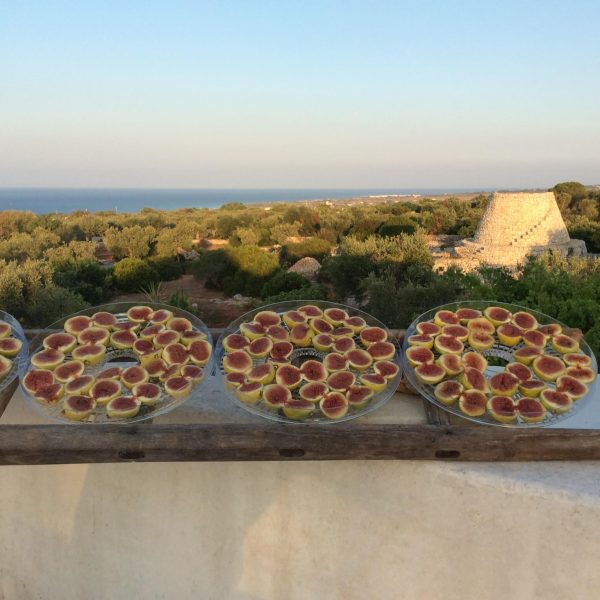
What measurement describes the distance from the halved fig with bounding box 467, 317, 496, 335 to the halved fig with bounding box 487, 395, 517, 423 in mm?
446

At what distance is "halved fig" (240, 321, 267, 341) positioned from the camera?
2.14 metres

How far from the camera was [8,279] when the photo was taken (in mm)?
12602

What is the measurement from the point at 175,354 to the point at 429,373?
990 mm

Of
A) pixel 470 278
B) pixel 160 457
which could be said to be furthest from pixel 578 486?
pixel 470 278

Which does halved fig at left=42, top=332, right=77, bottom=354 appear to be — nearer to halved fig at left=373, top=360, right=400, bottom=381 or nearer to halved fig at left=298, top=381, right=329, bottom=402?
halved fig at left=298, top=381, right=329, bottom=402

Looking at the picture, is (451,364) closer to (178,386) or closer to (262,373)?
(262,373)

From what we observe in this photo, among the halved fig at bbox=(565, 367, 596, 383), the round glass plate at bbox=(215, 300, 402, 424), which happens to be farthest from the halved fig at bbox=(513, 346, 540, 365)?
the round glass plate at bbox=(215, 300, 402, 424)

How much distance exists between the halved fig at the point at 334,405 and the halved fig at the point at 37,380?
1.00 meters

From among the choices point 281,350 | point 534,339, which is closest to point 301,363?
point 281,350

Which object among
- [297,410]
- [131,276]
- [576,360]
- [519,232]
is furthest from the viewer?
[519,232]

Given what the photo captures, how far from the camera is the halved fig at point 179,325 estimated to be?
85.7 inches

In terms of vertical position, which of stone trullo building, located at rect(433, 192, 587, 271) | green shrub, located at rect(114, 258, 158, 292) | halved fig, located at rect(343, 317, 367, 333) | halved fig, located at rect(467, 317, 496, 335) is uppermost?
halved fig, located at rect(467, 317, 496, 335)

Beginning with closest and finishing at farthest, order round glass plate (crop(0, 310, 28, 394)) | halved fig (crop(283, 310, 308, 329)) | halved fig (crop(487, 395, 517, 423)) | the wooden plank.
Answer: the wooden plank, halved fig (crop(487, 395, 517, 423)), round glass plate (crop(0, 310, 28, 394)), halved fig (crop(283, 310, 308, 329))

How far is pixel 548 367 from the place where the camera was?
1.95m
